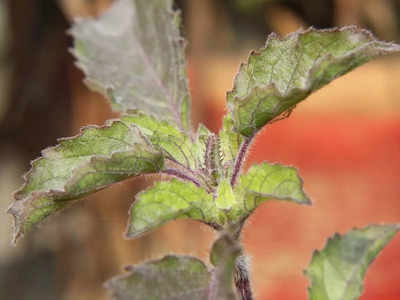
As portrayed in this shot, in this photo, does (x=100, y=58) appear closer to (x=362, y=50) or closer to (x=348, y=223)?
(x=362, y=50)

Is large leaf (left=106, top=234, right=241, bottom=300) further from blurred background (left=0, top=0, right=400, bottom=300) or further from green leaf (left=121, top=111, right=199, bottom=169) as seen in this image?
blurred background (left=0, top=0, right=400, bottom=300)

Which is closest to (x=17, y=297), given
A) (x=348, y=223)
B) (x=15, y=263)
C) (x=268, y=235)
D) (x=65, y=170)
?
(x=15, y=263)

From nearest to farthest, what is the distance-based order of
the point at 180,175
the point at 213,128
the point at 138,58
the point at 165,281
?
the point at 165,281
the point at 180,175
the point at 138,58
the point at 213,128

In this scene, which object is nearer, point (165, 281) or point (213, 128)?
point (165, 281)

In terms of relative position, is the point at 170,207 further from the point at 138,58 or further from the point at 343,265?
the point at 138,58

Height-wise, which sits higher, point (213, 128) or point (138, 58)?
point (213, 128)

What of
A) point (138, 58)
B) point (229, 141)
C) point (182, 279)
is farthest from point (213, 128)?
point (182, 279)

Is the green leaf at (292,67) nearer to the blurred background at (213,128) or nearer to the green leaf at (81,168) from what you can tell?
the green leaf at (81,168)
